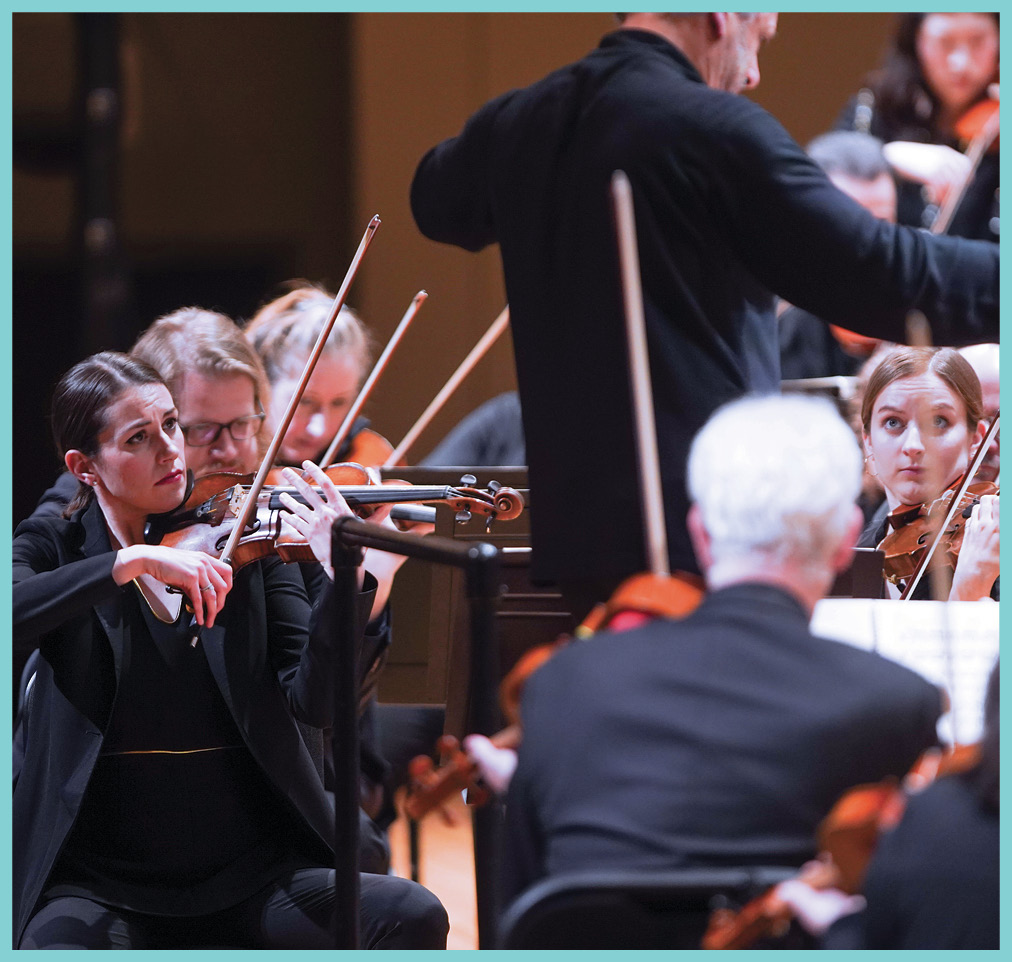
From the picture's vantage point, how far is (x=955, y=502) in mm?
1858

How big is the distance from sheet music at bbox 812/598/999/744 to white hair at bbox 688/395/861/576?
225 millimetres

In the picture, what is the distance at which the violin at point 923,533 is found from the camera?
1938 mm

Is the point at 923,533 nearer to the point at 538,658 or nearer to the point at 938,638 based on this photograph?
the point at 938,638

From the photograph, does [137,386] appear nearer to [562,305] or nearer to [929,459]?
[562,305]

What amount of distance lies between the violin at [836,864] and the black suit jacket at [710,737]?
0.05 meters

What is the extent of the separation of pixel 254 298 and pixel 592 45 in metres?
1.36

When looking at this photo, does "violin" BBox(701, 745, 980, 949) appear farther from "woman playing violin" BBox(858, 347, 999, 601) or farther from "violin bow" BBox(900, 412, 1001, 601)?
"woman playing violin" BBox(858, 347, 999, 601)

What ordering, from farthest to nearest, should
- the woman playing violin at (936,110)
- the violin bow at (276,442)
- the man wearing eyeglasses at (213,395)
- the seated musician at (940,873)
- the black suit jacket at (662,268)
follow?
1. the woman playing violin at (936,110)
2. the man wearing eyeglasses at (213,395)
3. the violin bow at (276,442)
4. the black suit jacket at (662,268)
5. the seated musician at (940,873)

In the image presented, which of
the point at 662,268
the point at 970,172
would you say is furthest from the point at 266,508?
the point at 970,172

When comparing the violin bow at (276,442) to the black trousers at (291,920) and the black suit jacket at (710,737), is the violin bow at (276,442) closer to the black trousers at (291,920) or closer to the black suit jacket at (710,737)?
the black trousers at (291,920)

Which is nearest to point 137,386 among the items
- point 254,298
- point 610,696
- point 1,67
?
point 1,67

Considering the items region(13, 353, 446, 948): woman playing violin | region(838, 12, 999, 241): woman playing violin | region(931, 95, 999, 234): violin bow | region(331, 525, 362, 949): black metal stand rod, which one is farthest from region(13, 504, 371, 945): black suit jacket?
region(838, 12, 999, 241): woman playing violin

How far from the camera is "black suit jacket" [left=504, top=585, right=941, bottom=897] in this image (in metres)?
1.07

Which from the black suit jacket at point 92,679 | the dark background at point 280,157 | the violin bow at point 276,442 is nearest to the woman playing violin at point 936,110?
the dark background at point 280,157
